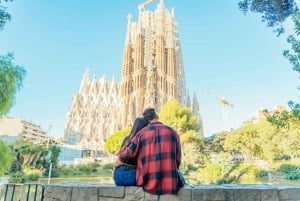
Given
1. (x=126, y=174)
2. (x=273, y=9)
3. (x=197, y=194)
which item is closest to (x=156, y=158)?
(x=126, y=174)

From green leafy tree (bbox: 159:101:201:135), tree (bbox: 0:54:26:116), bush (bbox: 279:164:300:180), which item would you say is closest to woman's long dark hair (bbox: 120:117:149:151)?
tree (bbox: 0:54:26:116)

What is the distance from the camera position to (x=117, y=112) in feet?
151

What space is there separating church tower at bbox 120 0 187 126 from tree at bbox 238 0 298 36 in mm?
35650

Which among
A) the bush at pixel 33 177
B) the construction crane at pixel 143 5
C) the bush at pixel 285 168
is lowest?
the bush at pixel 33 177

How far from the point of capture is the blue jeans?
73.0 inches

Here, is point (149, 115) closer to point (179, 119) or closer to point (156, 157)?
point (156, 157)

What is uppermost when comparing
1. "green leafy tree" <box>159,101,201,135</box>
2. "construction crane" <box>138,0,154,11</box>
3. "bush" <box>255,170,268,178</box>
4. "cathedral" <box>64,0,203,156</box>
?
"construction crane" <box>138,0,154,11</box>

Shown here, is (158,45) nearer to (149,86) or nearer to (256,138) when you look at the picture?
(149,86)

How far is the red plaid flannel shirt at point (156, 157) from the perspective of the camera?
69.4 inches

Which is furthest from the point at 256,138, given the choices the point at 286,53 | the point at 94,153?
the point at 94,153

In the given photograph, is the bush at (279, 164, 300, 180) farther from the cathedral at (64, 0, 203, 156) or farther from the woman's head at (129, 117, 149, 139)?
the cathedral at (64, 0, 203, 156)

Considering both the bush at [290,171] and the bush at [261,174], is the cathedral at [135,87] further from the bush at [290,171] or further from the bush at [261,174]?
the bush at [290,171]

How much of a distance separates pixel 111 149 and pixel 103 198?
31.2 metres

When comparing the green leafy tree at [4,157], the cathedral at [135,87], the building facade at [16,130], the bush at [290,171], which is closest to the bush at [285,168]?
the bush at [290,171]
